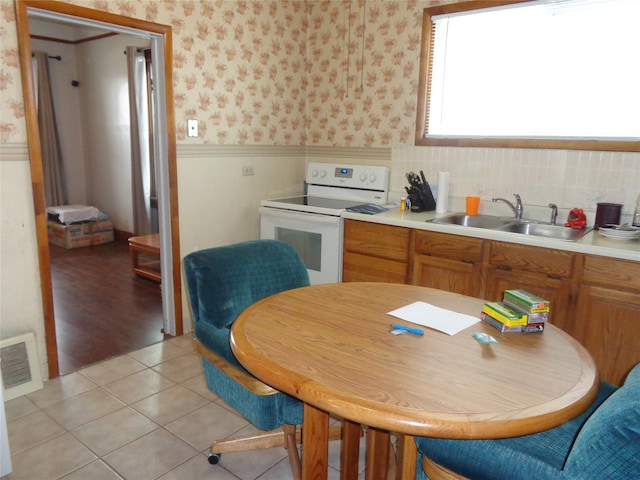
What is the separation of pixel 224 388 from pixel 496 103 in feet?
8.01

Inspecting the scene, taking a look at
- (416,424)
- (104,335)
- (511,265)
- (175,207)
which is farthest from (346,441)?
(104,335)

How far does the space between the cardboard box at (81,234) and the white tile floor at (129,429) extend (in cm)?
325

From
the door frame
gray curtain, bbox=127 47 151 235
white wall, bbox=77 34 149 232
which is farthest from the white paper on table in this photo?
white wall, bbox=77 34 149 232

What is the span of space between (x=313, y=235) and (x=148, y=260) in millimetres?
2216

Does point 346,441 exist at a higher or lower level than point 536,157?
lower

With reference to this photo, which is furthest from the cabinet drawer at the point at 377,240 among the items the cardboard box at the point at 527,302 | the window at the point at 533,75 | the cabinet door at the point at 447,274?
the cardboard box at the point at 527,302

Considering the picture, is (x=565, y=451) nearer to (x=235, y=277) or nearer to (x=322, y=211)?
(x=235, y=277)

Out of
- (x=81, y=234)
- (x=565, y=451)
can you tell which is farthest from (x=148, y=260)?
(x=565, y=451)

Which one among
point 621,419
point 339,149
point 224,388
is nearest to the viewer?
point 621,419

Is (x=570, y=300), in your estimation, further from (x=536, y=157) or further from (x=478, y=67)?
(x=478, y=67)

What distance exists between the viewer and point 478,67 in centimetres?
308

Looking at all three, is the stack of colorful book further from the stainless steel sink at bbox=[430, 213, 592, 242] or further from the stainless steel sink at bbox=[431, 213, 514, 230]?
the stainless steel sink at bbox=[431, 213, 514, 230]

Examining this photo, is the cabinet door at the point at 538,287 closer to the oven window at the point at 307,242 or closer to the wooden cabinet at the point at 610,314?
the wooden cabinet at the point at 610,314

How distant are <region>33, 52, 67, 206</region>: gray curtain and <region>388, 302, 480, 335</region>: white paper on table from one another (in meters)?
5.72
